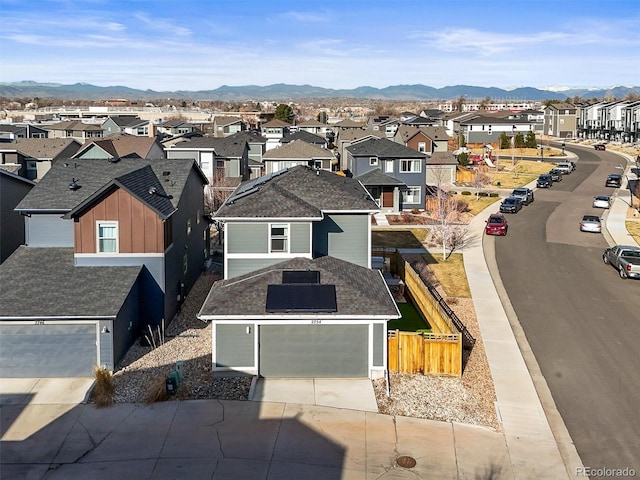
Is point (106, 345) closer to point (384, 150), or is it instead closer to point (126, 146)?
point (384, 150)

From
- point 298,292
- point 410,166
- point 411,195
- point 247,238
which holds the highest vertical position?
point 410,166

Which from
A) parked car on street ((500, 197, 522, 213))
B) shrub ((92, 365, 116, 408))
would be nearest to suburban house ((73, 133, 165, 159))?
parked car on street ((500, 197, 522, 213))

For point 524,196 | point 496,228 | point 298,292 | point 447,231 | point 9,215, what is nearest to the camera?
point 298,292

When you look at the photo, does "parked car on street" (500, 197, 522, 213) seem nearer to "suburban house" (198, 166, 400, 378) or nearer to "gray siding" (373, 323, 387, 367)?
"suburban house" (198, 166, 400, 378)

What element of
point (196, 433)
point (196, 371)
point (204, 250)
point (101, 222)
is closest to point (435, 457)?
point (196, 433)

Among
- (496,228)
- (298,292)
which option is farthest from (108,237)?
(496,228)
